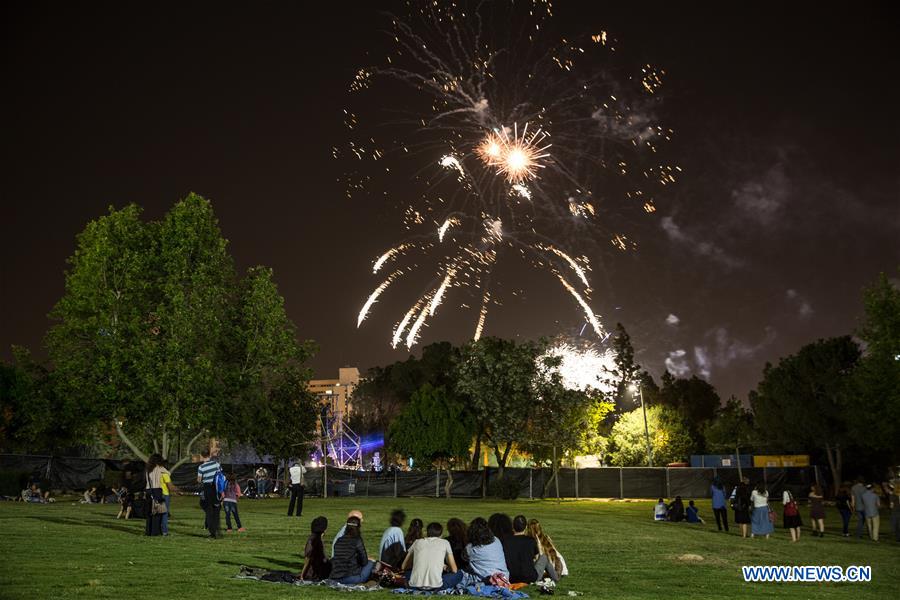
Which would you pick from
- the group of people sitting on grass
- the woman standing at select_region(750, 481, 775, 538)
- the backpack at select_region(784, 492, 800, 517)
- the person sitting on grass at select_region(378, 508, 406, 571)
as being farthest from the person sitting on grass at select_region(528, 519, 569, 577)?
the backpack at select_region(784, 492, 800, 517)

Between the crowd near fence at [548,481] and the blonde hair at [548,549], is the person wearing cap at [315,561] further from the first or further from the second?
the crowd near fence at [548,481]

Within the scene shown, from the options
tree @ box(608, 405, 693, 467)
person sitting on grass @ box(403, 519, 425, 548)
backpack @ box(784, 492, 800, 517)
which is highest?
tree @ box(608, 405, 693, 467)

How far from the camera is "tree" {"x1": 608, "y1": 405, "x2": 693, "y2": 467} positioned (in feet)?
239

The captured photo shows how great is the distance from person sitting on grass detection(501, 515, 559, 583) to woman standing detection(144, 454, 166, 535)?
9.03 m

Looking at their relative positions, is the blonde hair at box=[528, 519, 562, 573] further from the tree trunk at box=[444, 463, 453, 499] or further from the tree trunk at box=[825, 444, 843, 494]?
the tree trunk at box=[825, 444, 843, 494]

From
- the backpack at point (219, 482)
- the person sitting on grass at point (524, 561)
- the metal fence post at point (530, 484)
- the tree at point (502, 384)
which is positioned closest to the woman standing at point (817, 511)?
the person sitting on grass at point (524, 561)

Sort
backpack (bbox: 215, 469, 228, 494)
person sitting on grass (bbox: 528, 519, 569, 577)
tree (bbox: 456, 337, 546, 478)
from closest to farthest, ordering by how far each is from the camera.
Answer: person sitting on grass (bbox: 528, 519, 569, 577), backpack (bbox: 215, 469, 228, 494), tree (bbox: 456, 337, 546, 478)

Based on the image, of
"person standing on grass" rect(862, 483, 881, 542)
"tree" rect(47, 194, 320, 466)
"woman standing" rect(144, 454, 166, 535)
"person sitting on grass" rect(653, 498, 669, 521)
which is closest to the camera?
"woman standing" rect(144, 454, 166, 535)

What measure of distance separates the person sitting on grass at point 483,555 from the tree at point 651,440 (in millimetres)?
61464

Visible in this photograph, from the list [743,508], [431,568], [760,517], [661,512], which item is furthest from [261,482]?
[431,568]

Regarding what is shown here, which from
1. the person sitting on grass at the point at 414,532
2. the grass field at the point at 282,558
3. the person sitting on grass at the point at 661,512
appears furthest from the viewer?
the person sitting on grass at the point at 661,512

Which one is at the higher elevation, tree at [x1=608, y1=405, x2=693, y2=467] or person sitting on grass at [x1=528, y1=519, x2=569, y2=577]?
tree at [x1=608, y1=405, x2=693, y2=467]

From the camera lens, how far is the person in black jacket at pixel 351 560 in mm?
13000

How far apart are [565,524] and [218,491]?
41.1 ft
